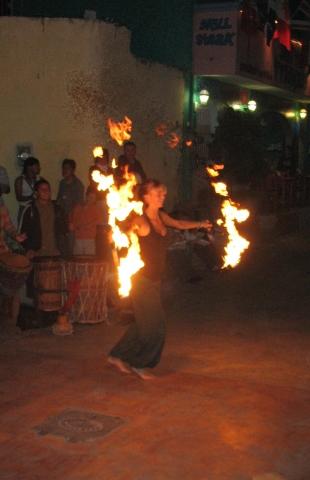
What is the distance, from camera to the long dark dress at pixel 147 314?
7.08m

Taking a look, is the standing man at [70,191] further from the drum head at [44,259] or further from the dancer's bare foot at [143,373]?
the dancer's bare foot at [143,373]

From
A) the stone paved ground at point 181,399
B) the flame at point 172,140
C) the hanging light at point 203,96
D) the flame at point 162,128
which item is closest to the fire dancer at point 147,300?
the stone paved ground at point 181,399

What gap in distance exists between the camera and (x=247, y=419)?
6020 mm

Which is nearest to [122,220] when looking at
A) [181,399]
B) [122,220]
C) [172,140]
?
[122,220]

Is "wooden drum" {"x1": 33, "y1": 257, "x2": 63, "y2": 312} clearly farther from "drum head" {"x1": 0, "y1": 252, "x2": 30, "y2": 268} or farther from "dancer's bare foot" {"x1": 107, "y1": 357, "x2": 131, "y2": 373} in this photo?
"dancer's bare foot" {"x1": 107, "y1": 357, "x2": 131, "y2": 373}

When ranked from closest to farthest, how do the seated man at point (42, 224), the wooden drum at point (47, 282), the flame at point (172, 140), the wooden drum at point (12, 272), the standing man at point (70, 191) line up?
1. the wooden drum at point (12, 272)
2. the wooden drum at point (47, 282)
3. the seated man at point (42, 224)
4. the standing man at point (70, 191)
5. the flame at point (172, 140)

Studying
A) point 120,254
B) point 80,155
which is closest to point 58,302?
point 120,254

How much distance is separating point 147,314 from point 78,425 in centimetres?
154

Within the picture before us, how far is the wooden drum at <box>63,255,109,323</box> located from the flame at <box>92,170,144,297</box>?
4.40 feet

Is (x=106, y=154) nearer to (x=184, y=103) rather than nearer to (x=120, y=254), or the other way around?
(x=120, y=254)

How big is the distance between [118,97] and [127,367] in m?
7.47

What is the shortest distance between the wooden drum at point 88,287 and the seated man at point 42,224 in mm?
708

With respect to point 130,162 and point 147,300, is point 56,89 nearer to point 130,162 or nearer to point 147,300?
point 130,162


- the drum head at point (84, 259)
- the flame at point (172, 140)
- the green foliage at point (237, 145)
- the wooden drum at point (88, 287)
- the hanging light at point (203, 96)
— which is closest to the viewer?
the wooden drum at point (88, 287)
